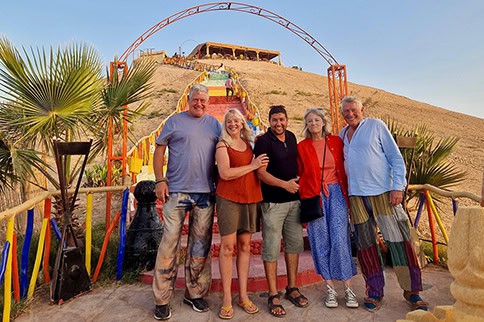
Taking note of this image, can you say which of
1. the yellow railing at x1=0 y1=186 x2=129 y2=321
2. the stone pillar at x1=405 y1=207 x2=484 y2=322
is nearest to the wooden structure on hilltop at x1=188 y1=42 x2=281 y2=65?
the yellow railing at x1=0 y1=186 x2=129 y2=321

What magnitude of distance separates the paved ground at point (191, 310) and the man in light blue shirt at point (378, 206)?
0.64 ft

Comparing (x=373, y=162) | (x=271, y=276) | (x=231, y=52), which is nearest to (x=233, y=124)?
(x=373, y=162)

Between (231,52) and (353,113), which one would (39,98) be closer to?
(353,113)

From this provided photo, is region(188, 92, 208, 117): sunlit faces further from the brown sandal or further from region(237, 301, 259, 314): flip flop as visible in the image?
the brown sandal

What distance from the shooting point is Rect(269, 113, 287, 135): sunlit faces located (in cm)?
311

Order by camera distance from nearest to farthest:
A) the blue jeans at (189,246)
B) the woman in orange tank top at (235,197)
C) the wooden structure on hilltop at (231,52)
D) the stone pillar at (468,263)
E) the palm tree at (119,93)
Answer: the stone pillar at (468,263) < the woman in orange tank top at (235,197) < the blue jeans at (189,246) < the palm tree at (119,93) < the wooden structure on hilltop at (231,52)

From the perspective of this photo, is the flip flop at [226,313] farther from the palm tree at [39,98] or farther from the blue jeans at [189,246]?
the palm tree at [39,98]

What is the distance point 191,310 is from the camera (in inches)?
123

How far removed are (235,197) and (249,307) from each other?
3.40ft

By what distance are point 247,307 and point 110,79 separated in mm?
3668

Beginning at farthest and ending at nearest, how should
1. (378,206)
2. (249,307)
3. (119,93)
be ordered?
(119,93)
(378,206)
(249,307)

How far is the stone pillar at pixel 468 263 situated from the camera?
138 centimetres

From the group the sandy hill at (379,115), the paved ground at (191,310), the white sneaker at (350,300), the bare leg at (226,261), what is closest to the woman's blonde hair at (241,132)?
the bare leg at (226,261)

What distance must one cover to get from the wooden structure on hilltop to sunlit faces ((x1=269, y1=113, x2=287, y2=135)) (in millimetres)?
63254
